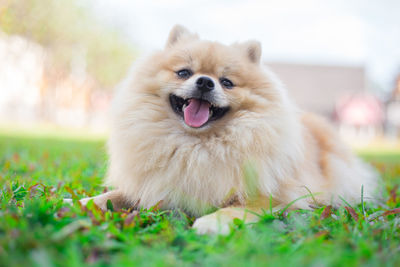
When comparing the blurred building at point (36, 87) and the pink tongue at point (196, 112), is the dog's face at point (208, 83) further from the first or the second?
the blurred building at point (36, 87)

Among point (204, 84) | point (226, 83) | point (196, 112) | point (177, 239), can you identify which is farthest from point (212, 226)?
point (226, 83)

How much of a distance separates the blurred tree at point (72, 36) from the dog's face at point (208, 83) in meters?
12.6

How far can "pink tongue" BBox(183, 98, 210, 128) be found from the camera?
274cm

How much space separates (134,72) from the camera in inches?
123

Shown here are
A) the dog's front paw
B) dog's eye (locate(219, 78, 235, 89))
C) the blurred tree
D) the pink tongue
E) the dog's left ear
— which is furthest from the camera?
the blurred tree

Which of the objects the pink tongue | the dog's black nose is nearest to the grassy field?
the pink tongue

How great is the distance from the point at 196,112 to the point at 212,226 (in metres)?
1.13

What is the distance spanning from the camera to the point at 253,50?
3248 millimetres

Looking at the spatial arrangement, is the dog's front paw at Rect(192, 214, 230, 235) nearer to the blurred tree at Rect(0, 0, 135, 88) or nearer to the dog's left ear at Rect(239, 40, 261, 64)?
the dog's left ear at Rect(239, 40, 261, 64)

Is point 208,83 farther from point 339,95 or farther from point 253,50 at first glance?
point 339,95

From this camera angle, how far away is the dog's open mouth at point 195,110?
276cm

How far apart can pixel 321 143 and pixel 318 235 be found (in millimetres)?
2130

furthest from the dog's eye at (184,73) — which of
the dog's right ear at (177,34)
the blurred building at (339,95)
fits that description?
the blurred building at (339,95)

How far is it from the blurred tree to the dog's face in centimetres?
1261
